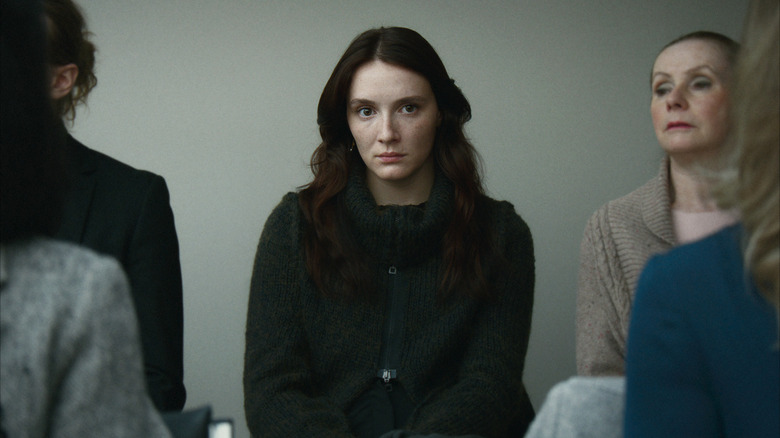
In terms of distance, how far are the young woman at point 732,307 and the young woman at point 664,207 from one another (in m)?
1.02

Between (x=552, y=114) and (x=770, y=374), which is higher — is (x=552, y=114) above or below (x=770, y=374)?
above

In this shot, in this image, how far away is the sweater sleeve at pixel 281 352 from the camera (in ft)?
5.57

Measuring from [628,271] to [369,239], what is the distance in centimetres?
59

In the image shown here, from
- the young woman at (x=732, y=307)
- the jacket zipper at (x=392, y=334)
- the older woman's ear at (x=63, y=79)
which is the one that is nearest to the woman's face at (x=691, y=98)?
the jacket zipper at (x=392, y=334)

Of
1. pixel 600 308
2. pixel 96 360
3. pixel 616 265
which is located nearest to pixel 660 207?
pixel 616 265

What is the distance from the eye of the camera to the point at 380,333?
182 cm

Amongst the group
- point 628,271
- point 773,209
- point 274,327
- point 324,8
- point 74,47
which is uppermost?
point 324,8

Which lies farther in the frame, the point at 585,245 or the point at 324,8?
the point at 324,8

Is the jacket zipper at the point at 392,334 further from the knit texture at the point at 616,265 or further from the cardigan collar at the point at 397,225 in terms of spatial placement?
the knit texture at the point at 616,265

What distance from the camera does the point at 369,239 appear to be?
1869 millimetres

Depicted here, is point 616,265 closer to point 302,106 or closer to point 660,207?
point 660,207

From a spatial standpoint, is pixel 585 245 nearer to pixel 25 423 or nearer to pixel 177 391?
pixel 177 391

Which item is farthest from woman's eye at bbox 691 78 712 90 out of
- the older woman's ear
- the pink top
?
the older woman's ear

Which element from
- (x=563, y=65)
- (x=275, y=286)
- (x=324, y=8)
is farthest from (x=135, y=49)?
(x=563, y=65)
